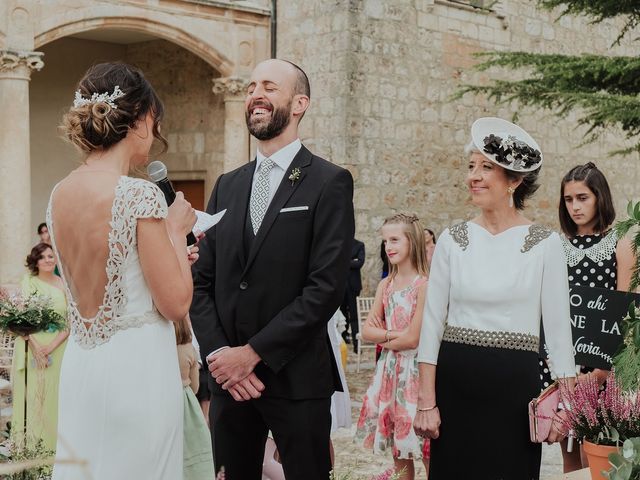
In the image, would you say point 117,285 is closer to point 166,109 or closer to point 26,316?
point 26,316

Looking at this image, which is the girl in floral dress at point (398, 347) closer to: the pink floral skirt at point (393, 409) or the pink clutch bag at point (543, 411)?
the pink floral skirt at point (393, 409)

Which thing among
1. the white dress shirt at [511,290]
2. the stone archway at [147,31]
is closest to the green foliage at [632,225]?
the white dress shirt at [511,290]

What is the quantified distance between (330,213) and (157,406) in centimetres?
104

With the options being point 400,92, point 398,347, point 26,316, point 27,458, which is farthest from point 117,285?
point 400,92

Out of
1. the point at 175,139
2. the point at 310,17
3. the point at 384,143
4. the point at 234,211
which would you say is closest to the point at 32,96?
the point at 175,139

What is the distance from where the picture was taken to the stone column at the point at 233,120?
13203mm

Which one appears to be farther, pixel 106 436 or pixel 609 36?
pixel 609 36

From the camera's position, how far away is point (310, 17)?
43.3ft

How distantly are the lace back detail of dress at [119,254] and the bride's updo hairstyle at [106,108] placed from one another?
0.52 ft

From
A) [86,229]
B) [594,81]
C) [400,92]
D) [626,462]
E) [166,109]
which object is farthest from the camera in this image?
[166,109]

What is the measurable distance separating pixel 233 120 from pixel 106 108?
10.9 meters

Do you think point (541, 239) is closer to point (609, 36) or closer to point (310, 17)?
point (310, 17)

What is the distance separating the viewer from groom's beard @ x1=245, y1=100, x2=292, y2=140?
3.40 m

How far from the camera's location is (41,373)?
653 centimetres
